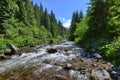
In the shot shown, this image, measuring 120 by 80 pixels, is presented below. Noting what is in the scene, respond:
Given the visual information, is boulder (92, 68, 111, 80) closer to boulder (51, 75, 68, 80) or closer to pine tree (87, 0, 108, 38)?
boulder (51, 75, 68, 80)

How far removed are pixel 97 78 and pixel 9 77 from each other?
652cm

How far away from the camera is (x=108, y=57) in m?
22.1

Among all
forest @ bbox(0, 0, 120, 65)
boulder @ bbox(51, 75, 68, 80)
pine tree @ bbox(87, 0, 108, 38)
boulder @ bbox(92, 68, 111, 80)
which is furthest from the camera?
pine tree @ bbox(87, 0, 108, 38)

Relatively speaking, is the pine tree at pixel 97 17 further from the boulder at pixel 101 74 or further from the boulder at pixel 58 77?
the boulder at pixel 58 77

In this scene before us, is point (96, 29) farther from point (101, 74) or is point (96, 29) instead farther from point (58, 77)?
point (58, 77)

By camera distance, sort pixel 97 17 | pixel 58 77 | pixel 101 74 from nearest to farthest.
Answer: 1. pixel 58 77
2. pixel 101 74
3. pixel 97 17

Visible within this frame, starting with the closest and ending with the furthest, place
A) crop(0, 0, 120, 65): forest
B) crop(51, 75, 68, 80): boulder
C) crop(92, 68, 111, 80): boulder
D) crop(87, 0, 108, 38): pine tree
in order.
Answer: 1. crop(92, 68, 111, 80): boulder
2. crop(51, 75, 68, 80): boulder
3. crop(0, 0, 120, 65): forest
4. crop(87, 0, 108, 38): pine tree

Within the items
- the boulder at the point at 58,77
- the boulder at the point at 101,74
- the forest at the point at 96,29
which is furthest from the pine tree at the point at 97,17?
the boulder at the point at 58,77

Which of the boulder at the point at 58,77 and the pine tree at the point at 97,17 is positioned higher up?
the pine tree at the point at 97,17

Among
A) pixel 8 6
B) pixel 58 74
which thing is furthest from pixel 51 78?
pixel 8 6

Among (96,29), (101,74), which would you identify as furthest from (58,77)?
(96,29)

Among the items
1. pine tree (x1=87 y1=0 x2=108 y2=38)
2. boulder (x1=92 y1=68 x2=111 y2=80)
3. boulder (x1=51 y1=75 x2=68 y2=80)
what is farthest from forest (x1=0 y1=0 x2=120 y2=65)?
boulder (x1=51 y1=75 x2=68 y2=80)

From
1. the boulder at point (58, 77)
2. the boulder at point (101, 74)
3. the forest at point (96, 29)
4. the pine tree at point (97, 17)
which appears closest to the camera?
the boulder at point (101, 74)

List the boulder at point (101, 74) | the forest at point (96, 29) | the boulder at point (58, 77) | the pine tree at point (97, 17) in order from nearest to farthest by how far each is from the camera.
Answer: the boulder at point (101, 74) < the boulder at point (58, 77) < the forest at point (96, 29) < the pine tree at point (97, 17)
